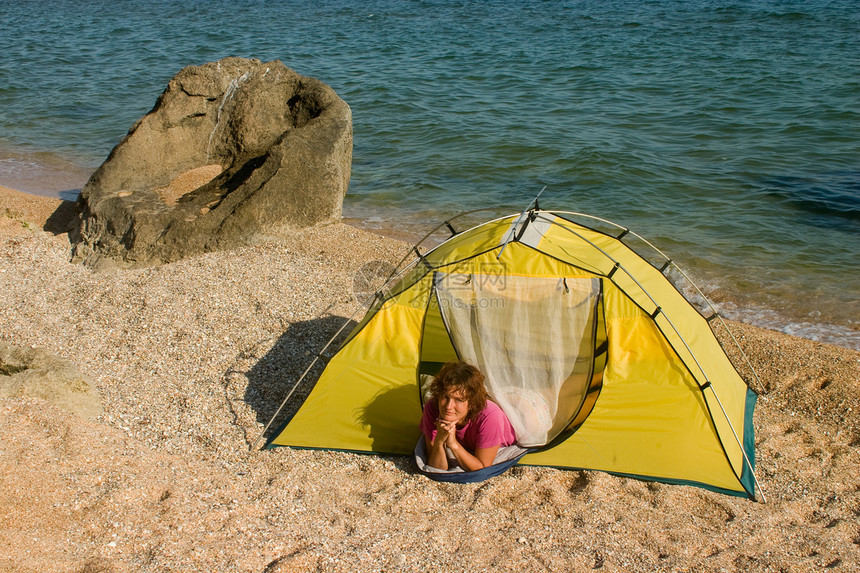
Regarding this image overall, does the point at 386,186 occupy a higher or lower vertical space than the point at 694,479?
lower

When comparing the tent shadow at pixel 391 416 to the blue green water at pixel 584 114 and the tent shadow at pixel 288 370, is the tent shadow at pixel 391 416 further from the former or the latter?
the blue green water at pixel 584 114

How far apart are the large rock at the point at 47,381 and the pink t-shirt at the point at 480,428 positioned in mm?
2539

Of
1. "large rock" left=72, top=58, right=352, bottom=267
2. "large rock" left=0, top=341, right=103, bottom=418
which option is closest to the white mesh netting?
"large rock" left=0, top=341, right=103, bottom=418

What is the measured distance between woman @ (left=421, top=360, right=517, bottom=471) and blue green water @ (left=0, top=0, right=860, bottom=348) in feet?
15.2

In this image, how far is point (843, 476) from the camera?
4809mm

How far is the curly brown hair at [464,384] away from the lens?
4.39m

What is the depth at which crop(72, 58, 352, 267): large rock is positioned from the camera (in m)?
7.91

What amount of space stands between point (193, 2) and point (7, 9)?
873 centimetres

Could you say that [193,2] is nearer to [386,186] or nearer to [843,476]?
[386,186]

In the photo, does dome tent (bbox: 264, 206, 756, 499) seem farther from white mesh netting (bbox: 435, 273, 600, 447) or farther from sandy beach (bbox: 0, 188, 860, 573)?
sandy beach (bbox: 0, 188, 860, 573)

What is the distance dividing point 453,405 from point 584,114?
11879 mm

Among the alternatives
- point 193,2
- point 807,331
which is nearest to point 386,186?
point 807,331

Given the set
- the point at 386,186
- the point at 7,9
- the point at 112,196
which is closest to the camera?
the point at 112,196

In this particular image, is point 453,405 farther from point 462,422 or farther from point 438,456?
point 438,456
